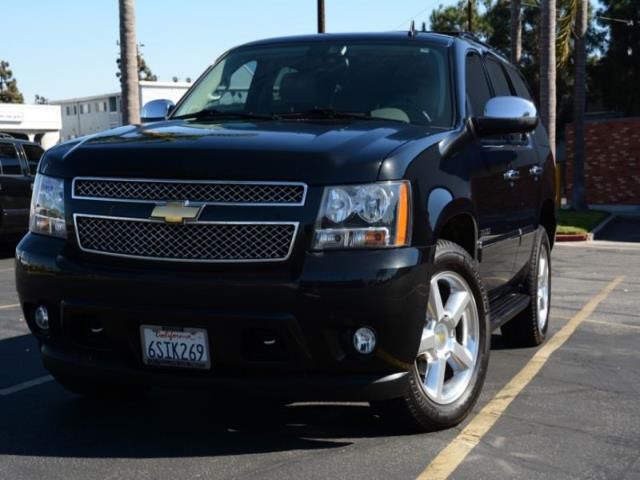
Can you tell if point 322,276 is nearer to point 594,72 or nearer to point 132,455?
point 132,455

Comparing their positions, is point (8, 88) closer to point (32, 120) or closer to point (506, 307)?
point (32, 120)

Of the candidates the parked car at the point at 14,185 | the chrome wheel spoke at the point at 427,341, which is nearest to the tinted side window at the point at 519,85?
the chrome wheel spoke at the point at 427,341

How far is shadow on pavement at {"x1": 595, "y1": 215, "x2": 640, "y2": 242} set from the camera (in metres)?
18.8

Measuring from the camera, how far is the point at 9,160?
14.4m

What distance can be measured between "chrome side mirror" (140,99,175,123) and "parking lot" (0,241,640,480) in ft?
5.61

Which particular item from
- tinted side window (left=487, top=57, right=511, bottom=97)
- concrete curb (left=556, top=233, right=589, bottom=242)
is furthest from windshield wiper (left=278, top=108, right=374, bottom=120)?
concrete curb (left=556, top=233, right=589, bottom=242)

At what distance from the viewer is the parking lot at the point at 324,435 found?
3.91 m

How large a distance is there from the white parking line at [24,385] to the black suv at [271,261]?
59 centimetres

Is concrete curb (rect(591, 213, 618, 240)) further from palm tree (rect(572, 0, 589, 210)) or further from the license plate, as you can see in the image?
the license plate

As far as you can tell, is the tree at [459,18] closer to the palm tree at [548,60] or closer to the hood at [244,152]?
the palm tree at [548,60]

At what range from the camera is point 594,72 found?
4178 centimetres

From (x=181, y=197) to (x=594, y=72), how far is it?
40.7m

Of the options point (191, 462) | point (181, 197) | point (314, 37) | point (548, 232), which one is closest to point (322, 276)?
point (181, 197)

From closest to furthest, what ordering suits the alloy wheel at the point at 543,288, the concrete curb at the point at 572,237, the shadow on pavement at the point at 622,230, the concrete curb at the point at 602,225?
the alloy wheel at the point at 543,288 → the concrete curb at the point at 572,237 → the shadow on pavement at the point at 622,230 → the concrete curb at the point at 602,225
